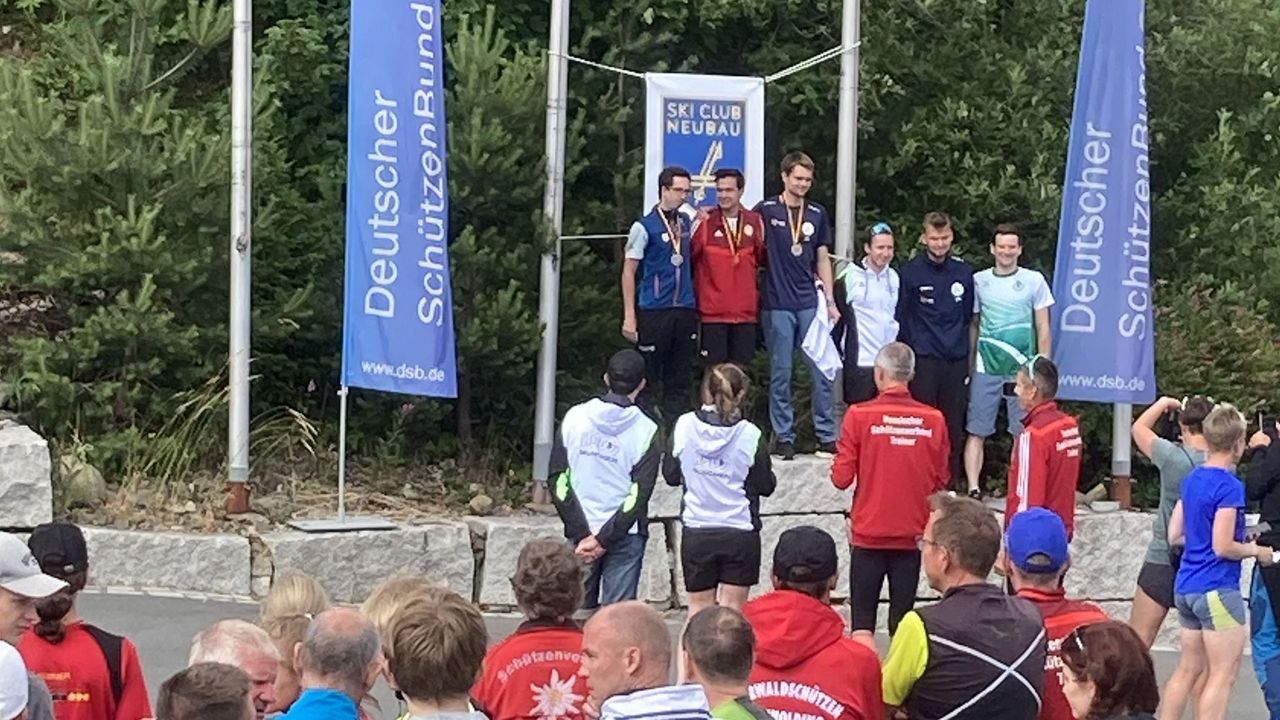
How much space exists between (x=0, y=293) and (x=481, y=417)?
3.49 meters

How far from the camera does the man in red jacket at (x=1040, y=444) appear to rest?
9.02m

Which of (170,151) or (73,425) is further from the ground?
(170,151)

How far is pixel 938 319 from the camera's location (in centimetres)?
1195

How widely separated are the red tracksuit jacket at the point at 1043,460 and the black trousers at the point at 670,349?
10.7ft

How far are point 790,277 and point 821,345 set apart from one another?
50 centimetres

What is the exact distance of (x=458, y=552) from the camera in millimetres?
11570

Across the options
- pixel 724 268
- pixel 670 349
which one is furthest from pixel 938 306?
pixel 670 349

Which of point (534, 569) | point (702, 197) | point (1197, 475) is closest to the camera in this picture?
point (534, 569)

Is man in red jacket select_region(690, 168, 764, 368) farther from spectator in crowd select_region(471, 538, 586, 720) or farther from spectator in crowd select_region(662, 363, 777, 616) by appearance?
spectator in crowd select_region(471, 538, 586, 720)

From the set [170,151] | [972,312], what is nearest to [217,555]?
[170,151]

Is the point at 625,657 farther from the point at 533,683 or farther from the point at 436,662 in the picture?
the point at 533,683

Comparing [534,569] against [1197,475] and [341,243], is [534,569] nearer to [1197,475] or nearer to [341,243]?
[1197,475]

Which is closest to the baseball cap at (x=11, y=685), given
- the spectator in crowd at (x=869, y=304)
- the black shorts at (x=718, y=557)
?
the black shorts at (x=718, y=557)

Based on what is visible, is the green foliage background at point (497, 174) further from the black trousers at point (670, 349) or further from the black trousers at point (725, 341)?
the black trousers at point (725, 341)
